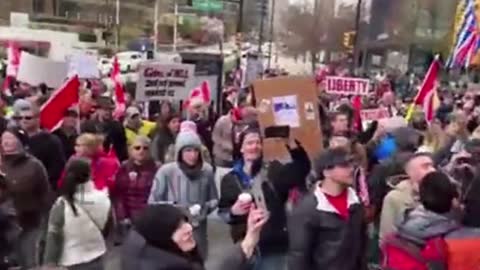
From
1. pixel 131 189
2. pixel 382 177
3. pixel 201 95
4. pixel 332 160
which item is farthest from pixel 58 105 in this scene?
pixel 332 160

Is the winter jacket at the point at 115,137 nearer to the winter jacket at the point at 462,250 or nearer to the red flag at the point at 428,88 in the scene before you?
the red flag at the point at 428,88

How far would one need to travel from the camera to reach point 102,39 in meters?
68.0

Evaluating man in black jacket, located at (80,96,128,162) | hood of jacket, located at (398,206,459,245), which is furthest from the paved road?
hood of jacket, located at (398,206,459,245)

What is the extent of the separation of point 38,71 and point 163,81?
302cm

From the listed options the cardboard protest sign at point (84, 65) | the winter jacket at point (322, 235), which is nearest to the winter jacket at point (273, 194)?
the winter jacket at point (322, 235)

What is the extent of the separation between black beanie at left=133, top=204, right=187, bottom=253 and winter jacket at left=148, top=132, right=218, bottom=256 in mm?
3400

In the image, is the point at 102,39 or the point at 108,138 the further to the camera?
the point at 102,39

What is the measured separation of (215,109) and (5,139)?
→ 9.97 m

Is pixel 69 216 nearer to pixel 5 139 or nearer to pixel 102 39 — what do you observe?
pixel 5 139

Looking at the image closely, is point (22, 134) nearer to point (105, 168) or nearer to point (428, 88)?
point (105, 168)

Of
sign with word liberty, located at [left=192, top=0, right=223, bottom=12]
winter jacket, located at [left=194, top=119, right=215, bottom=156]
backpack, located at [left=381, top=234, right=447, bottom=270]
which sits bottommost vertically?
winter jacket, located at [left=194, top=119, right=215, bottom=156]

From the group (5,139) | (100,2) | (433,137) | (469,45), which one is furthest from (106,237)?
(100,2)

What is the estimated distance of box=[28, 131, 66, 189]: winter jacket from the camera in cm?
1008

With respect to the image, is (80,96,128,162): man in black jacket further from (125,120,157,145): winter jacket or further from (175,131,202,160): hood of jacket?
(175,131,202,160): hood of jacket
